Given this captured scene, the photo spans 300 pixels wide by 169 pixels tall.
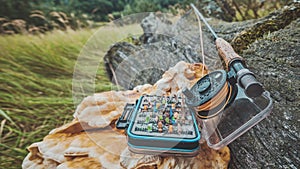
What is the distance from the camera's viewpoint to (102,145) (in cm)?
86

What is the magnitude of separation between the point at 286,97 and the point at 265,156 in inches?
8.4

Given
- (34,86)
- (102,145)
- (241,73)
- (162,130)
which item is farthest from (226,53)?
(34,86)

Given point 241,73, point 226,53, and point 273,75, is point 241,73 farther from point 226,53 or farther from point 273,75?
point 273,75

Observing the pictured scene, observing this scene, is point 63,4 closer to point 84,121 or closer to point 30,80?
point 30,80

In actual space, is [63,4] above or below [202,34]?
above

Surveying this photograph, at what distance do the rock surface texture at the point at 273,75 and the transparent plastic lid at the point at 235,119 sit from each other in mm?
98

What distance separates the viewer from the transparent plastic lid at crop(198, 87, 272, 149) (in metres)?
0.72

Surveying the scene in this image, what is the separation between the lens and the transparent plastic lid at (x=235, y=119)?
2.35ft

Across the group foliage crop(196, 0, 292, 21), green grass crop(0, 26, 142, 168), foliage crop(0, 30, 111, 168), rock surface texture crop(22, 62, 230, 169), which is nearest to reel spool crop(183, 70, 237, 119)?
rock surface texture crop(22, 62, 230, 169)

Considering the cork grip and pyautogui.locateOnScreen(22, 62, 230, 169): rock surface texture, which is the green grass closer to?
pyautogui.locateOnScreen(22, 62, 230, 169): rock surface texture

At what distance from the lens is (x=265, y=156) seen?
78 centimetres

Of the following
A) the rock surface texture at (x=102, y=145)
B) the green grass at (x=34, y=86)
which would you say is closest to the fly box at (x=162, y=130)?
the rock surface texture at (x=102, y=145)

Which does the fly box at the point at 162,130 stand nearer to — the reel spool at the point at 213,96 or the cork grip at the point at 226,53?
the reel spool at the point at 213,96

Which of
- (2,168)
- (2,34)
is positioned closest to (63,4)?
(2,34)
